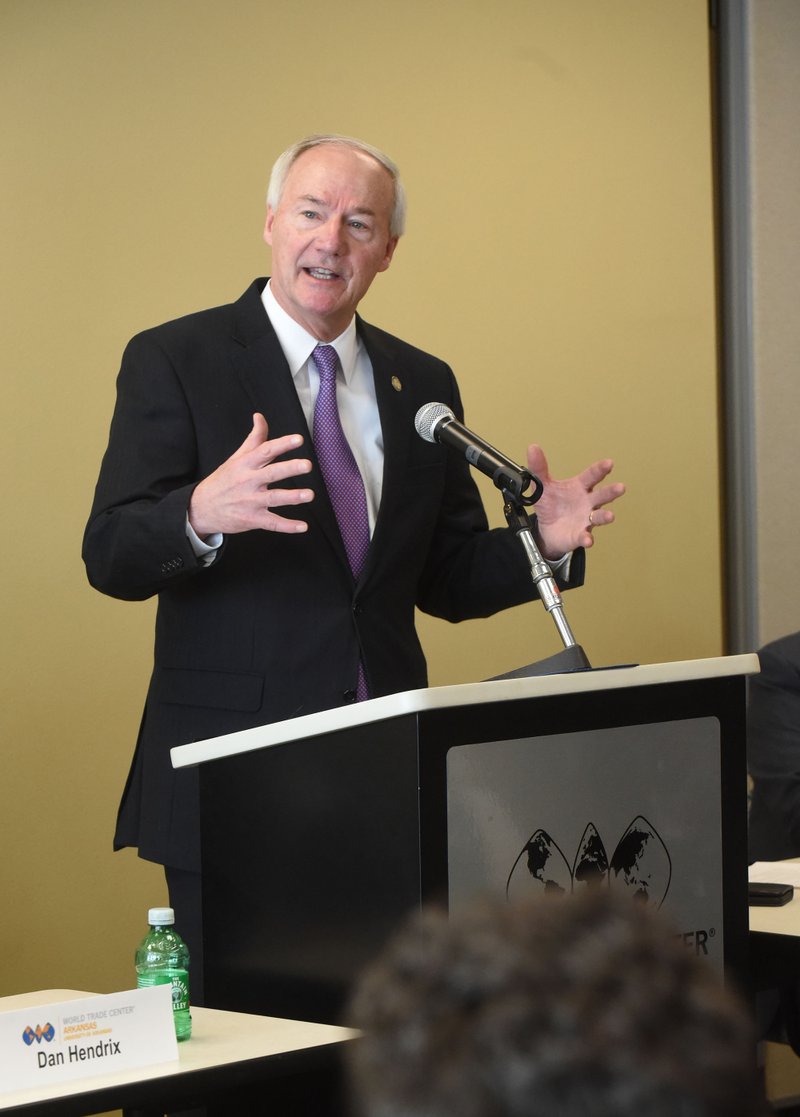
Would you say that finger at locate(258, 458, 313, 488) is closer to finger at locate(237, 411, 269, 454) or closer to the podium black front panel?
finger at locate(237, 411, 269, 454)

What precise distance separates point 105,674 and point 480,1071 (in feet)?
11.0

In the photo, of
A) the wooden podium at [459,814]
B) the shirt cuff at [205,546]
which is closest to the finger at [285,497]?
the shirt cuff at [205,546]

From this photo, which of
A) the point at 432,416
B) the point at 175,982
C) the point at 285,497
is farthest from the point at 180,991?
the point at 432,416

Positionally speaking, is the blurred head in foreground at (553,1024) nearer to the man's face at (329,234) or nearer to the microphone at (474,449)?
the microphone at (474,449)

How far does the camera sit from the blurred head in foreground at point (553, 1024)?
36 centimetres

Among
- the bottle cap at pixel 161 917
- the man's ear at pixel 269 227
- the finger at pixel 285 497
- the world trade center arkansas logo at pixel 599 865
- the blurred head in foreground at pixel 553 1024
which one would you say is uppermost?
the man's ear at pixel 269 227

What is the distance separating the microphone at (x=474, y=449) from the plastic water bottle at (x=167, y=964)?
2.19 feet

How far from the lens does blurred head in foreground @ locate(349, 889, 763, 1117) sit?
359 mm

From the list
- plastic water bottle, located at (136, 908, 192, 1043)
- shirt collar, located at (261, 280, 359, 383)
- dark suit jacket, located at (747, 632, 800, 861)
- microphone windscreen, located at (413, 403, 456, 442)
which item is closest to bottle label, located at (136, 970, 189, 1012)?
plastic water bottle, located at (136, 908, 192, 1043)

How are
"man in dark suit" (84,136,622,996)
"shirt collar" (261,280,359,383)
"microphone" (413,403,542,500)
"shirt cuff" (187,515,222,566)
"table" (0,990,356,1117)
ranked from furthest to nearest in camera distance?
"shirt collar" (261,280,359,383) < "man in dark suit" (84,136,622,996) < "shirt cuff" (187,515,222,566) < "microphone" (413,403,542,500) < "table" (0,990,356,1117)

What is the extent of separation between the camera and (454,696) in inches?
58.5

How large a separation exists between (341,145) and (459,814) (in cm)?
144

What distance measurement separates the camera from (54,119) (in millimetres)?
3564

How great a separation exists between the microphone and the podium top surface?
0.31 metres
